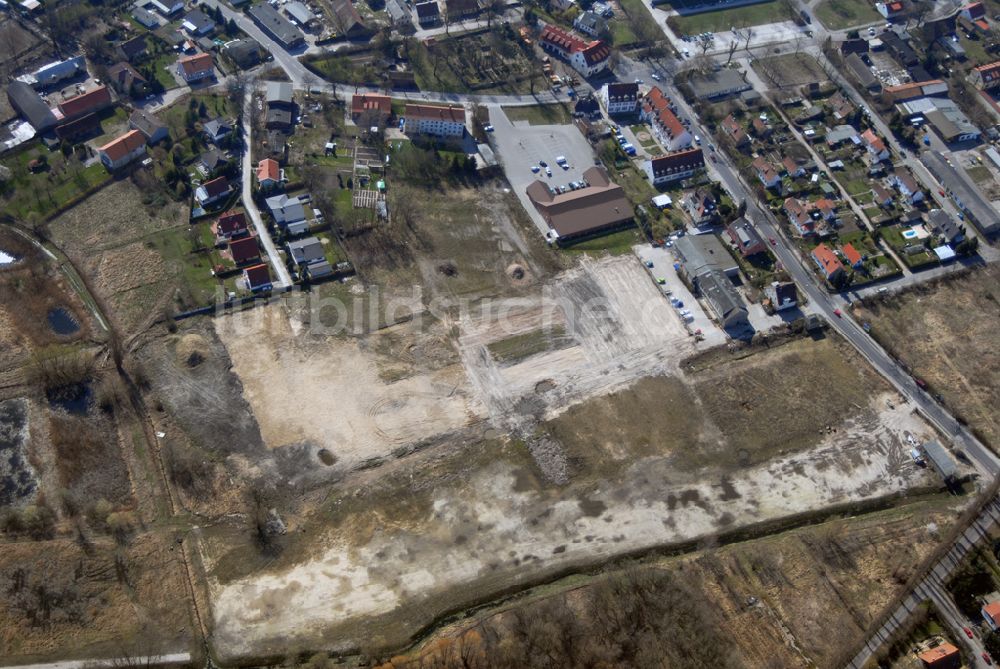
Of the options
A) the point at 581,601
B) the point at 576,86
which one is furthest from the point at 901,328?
the point at 576,86

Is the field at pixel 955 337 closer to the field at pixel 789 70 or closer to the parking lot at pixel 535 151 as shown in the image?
the parking lot at pixel 535 151

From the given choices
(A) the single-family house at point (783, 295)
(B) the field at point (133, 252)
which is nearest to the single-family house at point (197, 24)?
(B) the field at point (133, 252)

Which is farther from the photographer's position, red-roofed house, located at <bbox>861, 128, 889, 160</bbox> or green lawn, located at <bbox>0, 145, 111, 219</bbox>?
red-roofed house, located at <bbox>861, 128, 889, 160</bbox>

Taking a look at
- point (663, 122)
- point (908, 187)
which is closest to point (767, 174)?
point (663, 122)

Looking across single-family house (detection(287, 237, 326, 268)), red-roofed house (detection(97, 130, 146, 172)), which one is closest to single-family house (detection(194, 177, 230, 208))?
red-roofed house (detection(97, 130, 146, 172))

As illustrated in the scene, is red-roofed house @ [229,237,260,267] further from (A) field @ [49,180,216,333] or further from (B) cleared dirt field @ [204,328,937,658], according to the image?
(B) cleared dirt field @ [204,328,937,658]

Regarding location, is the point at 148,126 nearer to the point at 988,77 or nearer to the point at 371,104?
the point at 371,104
